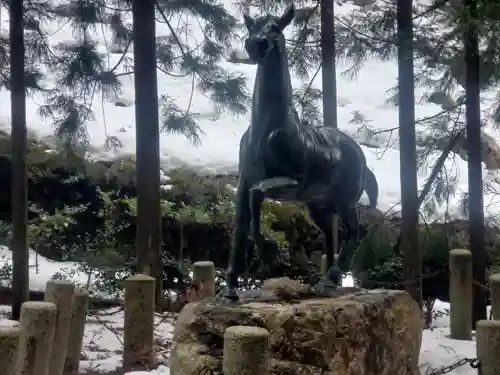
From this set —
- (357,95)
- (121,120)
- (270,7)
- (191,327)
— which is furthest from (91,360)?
(357,95)

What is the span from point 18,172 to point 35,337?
3.72 metres

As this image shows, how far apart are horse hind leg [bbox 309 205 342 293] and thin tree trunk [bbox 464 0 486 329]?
2.89 m

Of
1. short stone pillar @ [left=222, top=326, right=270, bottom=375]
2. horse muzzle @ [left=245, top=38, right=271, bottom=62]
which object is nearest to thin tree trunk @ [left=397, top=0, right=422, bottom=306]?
horse muzzle @ [left=245, top=38, right=271, bottom=62]

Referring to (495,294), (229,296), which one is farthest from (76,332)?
(495,294)

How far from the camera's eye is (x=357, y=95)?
17875 millimetres

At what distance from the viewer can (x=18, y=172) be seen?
308 inches

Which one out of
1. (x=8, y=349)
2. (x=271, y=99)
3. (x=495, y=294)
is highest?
(x=271, y=99)

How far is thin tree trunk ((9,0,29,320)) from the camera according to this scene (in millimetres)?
7723

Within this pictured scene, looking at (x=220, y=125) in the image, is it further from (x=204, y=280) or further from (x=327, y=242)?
(x=327, y=242)

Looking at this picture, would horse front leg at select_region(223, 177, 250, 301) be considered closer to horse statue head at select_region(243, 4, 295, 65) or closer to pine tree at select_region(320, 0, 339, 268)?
horse statue head at select_region(243, 4, 295, 65)

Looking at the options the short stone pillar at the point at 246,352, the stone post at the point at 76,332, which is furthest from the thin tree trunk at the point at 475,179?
the short stone pillar at the point at 246,352

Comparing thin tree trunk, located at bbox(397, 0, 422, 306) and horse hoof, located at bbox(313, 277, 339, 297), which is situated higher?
thin tree trunk, located at bbox(397, 0, 422, 306)

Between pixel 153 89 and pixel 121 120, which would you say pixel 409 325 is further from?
pixel 121 120

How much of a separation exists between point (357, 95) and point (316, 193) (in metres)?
13.5
